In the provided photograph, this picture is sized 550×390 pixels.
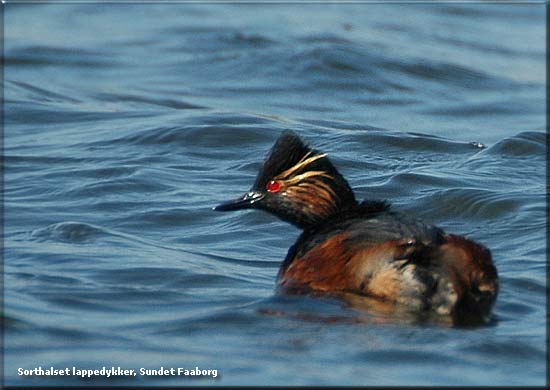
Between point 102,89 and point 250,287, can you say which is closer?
point 250,287

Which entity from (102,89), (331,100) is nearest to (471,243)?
(331,100)

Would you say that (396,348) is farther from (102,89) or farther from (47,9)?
(47,9)

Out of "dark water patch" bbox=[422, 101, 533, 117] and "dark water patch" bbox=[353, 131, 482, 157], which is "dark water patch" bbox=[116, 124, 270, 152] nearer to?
"dark water patch" bbox=[353, 131, 482, 157]

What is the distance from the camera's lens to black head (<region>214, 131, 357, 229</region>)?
23.0 feet

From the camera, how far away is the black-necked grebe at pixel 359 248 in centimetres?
626

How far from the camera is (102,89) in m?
13.5

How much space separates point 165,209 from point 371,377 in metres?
3.52

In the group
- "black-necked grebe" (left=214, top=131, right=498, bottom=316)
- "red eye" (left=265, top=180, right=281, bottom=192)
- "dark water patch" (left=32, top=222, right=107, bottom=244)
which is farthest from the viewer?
"dark water patch" (left=32, top=222, right=107, bottom=244)

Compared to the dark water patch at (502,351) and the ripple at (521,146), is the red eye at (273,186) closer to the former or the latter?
the dark water patch at (502,351)

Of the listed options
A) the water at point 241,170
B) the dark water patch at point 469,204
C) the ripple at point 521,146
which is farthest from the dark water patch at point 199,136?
the dark water patch at point 469,204

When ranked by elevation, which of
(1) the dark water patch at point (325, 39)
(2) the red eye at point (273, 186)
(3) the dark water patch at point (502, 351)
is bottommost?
(3) the dark water patch at point (502, 351)

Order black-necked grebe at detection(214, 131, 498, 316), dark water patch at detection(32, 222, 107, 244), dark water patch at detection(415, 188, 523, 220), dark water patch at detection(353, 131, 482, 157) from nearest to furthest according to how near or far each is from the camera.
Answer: black-necked grebe at detection(214, 131, 498, 316), dark water patch at detection(32, 222, 107, 244), dark water patch at detection(415, 188, 523, 220), dark water patch at detection(353, 131, 482, 157)

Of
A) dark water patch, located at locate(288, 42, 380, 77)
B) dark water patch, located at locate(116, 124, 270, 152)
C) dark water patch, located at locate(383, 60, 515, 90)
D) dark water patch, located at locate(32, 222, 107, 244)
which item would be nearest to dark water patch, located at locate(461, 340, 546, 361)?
dark water patch, located at locate(32, 222, 107, 244)

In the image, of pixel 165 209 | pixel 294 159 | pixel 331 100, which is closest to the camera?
pixel 294 159
